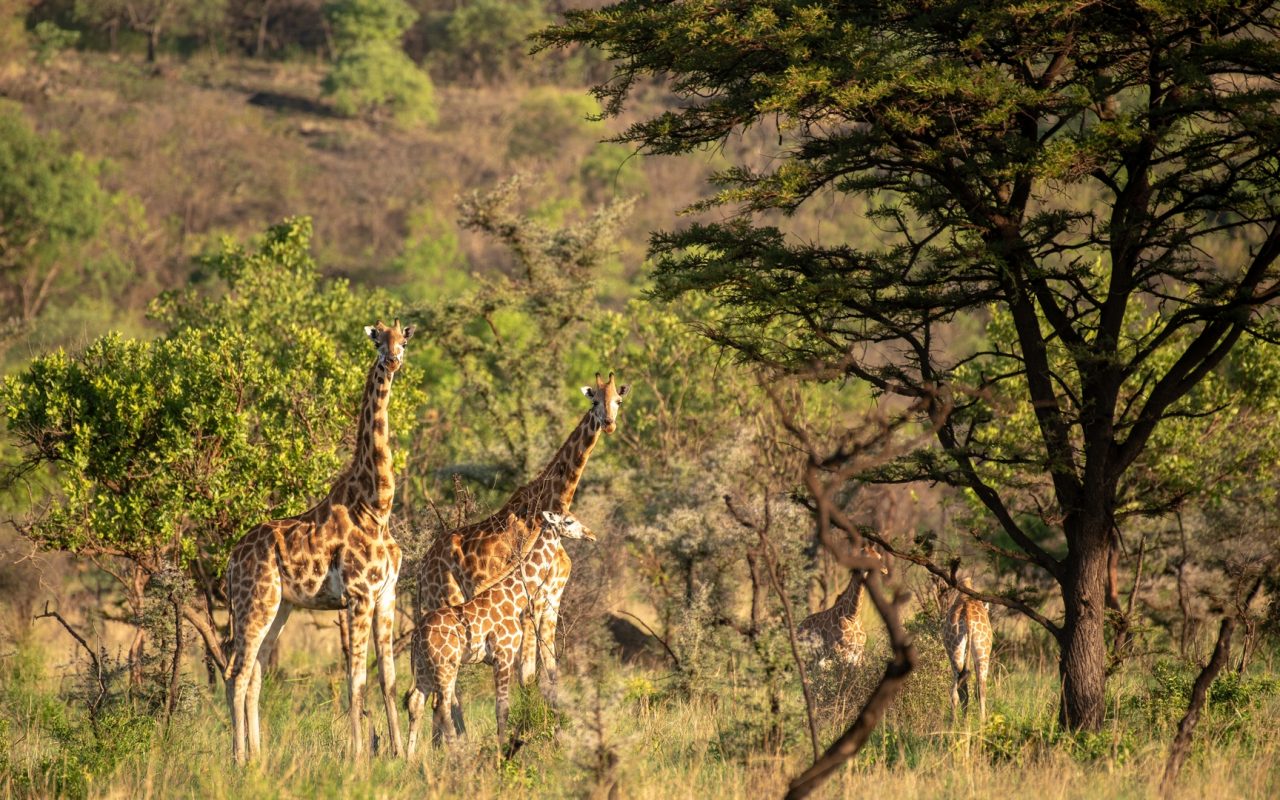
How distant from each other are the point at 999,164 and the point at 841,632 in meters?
4.63

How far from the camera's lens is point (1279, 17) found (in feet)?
36.6

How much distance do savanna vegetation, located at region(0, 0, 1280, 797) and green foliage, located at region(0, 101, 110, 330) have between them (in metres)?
25.2

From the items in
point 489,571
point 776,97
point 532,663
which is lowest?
point 532,663

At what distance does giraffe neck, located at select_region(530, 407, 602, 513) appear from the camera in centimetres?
1303

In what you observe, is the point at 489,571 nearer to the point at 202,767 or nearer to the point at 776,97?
the point at 202,767

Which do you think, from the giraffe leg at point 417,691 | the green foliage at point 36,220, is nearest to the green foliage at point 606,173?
the green foliage at point 36,220

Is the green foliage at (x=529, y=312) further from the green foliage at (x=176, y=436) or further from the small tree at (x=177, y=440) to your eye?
the green foliage at (x=176, y=436)

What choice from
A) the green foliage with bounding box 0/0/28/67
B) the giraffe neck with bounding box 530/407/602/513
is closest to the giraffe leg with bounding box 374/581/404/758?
the giraffe neck with bounding box 530/407/602/513

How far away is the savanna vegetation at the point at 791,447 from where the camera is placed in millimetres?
10383

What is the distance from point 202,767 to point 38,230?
4156 cm

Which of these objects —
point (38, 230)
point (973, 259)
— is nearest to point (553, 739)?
point (973, 259)

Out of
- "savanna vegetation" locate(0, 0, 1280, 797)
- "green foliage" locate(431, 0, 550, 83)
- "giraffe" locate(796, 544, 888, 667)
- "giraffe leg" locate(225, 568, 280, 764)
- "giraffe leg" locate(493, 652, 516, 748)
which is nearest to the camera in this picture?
"savanna vegetation" locate(0, 0, 1280, 797)

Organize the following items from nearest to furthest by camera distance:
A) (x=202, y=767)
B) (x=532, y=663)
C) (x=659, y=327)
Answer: (x=202, y=767)
(x=532, y=663)
(x=659, y=327)

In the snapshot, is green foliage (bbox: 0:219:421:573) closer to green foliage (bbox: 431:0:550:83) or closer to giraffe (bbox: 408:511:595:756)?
giraffe (bbox: 408:511:595:756)
